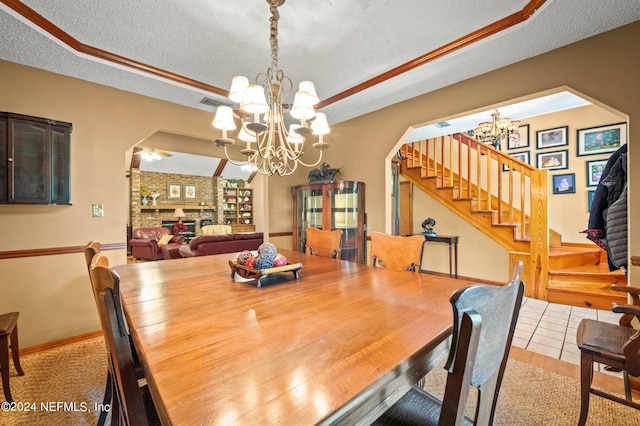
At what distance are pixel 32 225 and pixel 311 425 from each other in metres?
3.09

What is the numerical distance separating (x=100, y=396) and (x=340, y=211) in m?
2.80

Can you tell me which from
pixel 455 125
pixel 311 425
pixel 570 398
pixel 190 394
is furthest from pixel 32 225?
pixel 455 125

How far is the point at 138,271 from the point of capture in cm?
168

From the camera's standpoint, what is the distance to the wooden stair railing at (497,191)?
3.33m

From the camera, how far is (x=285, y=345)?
0.73 meters

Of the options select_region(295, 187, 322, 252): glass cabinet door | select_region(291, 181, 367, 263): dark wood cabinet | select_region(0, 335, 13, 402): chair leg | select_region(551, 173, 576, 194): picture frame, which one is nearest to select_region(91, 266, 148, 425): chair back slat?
select_region(0, 335, 13, 402): chair leg

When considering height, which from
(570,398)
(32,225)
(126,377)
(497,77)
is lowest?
(570,398)

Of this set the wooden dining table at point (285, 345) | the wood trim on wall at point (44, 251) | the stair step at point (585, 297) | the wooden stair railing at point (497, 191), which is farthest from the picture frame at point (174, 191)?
the stair step at point (585, 297)

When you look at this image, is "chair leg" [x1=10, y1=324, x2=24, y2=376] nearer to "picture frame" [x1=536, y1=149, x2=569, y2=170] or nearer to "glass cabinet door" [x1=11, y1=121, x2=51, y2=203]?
"glass cabinet door" [x1=11, y1=121, x2=51, y2=203]

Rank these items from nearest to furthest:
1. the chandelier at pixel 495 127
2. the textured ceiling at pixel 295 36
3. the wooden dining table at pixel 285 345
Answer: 1. the wooden dining table at pixel 285 345
2. the textured ceiling at pixel 295 36
3. the chandelier at pixel 495 127

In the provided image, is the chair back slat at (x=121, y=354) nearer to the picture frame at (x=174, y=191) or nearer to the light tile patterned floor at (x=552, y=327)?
the light tile patterned floor at (x=552, y=327)

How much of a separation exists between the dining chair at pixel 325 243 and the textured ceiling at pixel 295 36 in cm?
153

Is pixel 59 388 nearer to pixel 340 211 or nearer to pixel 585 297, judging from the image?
pixel 340 211

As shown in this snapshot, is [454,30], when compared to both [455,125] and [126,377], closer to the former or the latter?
[455,125]
